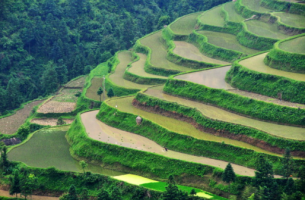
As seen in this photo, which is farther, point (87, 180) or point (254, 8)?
point (254, 8)

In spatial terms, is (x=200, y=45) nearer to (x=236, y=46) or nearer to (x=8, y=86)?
(x=236, y=46)

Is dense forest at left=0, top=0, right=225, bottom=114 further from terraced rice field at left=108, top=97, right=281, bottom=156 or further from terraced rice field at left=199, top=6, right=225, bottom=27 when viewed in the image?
terraced rice field at left=108, top=97, right=281, bottom=156

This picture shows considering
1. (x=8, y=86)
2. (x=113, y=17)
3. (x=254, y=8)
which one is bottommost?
(x=8, y=86)

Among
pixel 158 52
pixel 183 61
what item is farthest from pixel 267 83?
pixel 158 52

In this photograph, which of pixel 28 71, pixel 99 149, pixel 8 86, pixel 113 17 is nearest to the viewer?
pixel 99 149

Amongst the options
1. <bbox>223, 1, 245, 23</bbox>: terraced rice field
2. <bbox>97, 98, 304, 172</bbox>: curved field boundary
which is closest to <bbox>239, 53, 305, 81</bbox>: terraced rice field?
<bbox>97, 98, 304, 172</bbox>: curved field boundary

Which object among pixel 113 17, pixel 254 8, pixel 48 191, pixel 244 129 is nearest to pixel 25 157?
pixel 48 191
